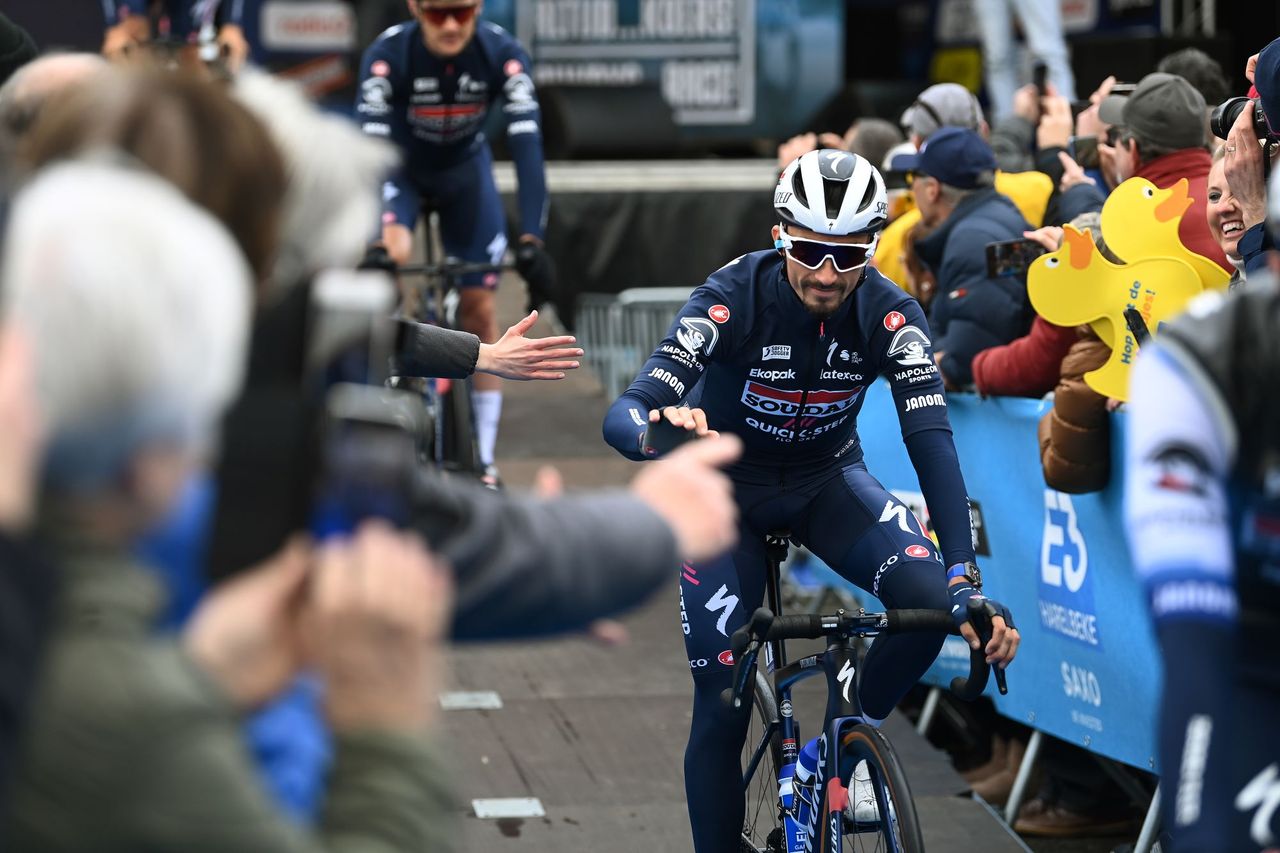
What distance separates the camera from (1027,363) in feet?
20.1

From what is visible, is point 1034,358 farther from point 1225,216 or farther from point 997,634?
point 997,634

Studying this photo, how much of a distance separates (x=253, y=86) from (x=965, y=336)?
4.88 meters


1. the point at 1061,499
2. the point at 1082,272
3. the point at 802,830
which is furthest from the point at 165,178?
the point at 1061,499

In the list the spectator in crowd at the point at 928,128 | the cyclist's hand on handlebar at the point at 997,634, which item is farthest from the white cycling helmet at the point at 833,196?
the spectator in crowd at the point at 928,128

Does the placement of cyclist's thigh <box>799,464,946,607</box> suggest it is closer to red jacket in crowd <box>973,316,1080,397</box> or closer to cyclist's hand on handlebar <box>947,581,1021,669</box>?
cyclist's hand on handlebar <box>947,581,1021,669</box>

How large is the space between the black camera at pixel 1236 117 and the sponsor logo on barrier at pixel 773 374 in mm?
1421

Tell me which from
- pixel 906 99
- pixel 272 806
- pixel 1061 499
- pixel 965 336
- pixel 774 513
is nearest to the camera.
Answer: pixel 272 806

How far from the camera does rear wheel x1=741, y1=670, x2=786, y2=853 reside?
199 inches

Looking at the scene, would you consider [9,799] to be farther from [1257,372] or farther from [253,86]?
[1257,372]

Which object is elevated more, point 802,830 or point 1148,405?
point 1148,405

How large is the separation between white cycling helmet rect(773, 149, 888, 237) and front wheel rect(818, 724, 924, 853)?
4.41 ft

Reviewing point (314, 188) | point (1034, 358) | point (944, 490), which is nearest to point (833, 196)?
point (944, 490)

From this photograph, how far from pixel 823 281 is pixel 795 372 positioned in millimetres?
291

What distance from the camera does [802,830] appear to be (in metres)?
4.80
